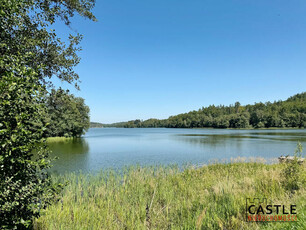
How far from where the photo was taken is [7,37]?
462cm

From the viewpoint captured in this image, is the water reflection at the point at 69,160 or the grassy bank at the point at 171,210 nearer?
the grassy bank at the point at 171,210

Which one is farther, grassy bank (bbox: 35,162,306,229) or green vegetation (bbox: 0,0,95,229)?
grassy bank (bbox: 35,162,306,229)

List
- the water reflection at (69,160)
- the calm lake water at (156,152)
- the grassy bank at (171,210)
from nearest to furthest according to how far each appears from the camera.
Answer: the grassy bank at (171,210)
the water reflection at (69,160)
the calm lake water at (156,152)

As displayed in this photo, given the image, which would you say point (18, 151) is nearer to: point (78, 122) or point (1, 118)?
point (1, 118)

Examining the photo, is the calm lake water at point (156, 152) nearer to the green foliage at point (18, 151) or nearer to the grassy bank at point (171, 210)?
the grassy bank at point (171, 210)

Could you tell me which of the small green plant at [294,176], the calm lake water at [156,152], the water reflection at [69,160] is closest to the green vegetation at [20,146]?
Result: the small green plant at [294,176]

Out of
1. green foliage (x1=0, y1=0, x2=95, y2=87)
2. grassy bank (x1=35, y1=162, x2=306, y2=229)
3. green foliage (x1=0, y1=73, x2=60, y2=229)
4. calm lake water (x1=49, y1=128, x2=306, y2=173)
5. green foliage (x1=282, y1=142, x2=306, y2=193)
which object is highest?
green foliage (x1=0, y1=0, x2=95, y2=87)

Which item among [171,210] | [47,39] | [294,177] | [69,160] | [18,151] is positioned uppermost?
[47,39]

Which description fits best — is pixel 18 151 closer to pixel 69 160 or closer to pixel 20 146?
pixel 20 146

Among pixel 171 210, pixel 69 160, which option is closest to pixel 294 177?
pixel 171 210

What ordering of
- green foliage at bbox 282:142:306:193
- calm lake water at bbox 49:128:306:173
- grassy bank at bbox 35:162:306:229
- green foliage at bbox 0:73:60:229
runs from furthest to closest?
calm lake water at bbox 49:128:306:173 < green foliage at bbox 282:142:306:193 < grassy bank at bbox 35:162:306:229 < green foliage at bbox 0:73:60:229

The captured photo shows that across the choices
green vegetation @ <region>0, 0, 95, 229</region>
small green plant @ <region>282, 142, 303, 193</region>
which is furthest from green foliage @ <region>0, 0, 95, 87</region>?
small green plant @ <region>282, 142, 303, 193</region>

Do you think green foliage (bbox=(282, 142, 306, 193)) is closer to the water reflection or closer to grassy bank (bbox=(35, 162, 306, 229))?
grassy bank (bbox=(35, 162, 306, 229))

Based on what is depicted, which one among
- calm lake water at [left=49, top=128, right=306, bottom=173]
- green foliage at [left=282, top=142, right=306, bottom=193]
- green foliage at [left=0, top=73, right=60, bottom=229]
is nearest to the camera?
green foliage at [left=0, top=73, right=60, bottom=229]
